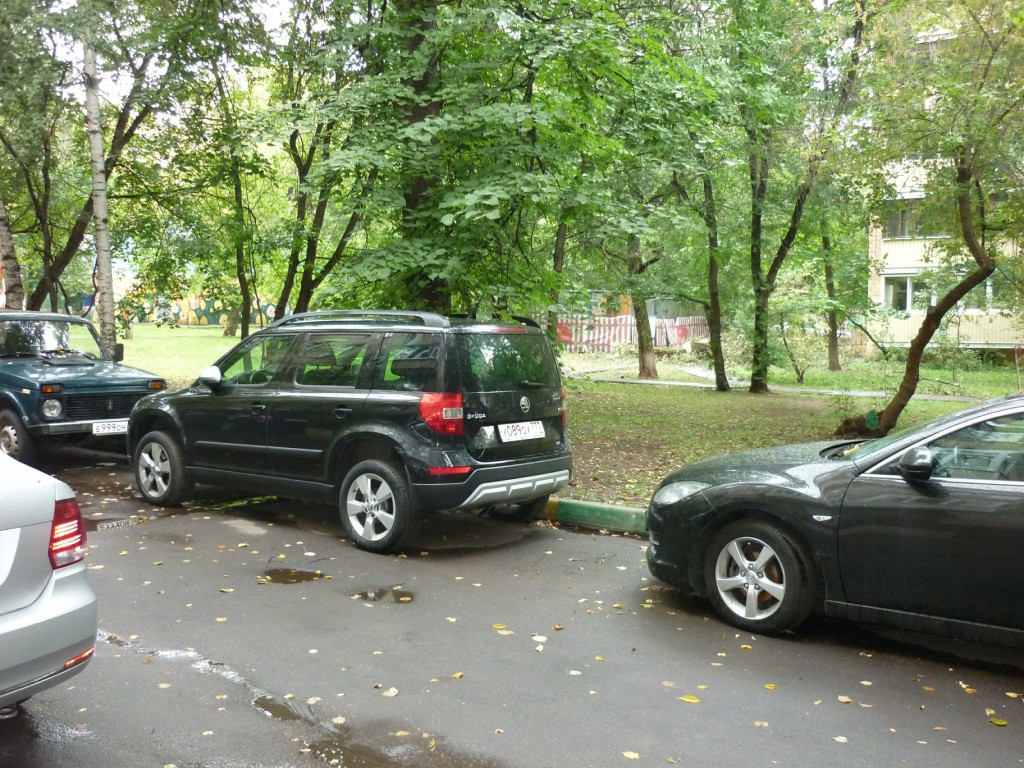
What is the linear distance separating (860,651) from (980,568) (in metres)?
0.86

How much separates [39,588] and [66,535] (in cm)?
24

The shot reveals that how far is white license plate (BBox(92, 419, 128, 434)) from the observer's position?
10438mm

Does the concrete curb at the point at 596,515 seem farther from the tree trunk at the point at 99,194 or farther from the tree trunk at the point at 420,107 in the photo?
the tree trunk at the point at 99,194

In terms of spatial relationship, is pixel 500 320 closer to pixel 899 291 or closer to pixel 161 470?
pixel 161 470

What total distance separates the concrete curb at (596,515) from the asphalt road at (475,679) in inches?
38.0

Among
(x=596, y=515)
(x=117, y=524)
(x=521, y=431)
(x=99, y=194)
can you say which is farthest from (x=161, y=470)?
(x=99, y=194)

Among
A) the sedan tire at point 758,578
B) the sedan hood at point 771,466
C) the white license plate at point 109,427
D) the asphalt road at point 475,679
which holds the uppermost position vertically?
the sedan hood at point 771,466

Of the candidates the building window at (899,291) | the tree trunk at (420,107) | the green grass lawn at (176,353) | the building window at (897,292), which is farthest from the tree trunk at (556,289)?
the building window at (897,292)

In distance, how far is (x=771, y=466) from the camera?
217 inches

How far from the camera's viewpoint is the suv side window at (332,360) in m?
7.33

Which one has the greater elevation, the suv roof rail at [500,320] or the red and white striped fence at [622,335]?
the suv roof rail at [500,320]

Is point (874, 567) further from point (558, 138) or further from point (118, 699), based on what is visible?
point (558, 138)

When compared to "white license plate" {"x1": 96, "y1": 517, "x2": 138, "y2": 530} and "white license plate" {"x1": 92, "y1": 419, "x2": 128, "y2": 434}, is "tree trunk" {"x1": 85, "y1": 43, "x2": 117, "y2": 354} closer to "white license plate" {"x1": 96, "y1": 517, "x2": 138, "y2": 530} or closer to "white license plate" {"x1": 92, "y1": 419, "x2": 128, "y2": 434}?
"white license plate" {"x1": 92, "y1": 419, "x2": 128, "y2": 434}

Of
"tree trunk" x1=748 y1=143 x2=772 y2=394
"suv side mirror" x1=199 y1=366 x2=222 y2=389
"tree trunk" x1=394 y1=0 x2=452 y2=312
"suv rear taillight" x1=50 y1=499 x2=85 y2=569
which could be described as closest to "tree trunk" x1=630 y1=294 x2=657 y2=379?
"tree trunk" x1=748 y1=143 x2=772 y2=394
